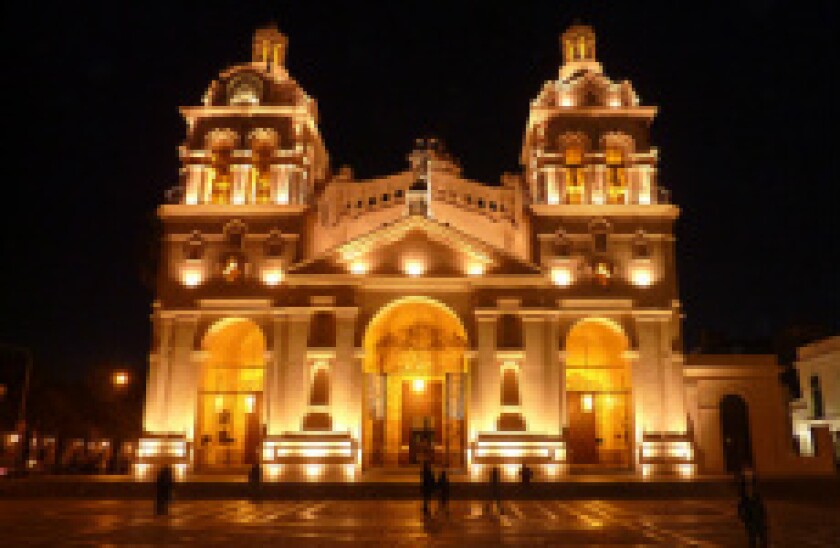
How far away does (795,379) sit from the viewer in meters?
51.7

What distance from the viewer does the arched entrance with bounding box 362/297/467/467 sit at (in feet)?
106

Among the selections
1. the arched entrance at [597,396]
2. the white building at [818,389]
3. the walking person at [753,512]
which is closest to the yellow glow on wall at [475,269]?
the arched entrance at [597,396]

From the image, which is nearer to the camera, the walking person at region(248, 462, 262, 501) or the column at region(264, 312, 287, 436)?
the walking person at region(248, 462, 262, 501)

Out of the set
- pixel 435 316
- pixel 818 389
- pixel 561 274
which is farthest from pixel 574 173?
pixel 818 389

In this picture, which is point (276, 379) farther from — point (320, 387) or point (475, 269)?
point (475, 269)

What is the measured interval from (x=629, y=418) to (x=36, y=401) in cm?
3272

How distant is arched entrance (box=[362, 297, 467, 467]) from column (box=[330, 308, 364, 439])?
1.77 m

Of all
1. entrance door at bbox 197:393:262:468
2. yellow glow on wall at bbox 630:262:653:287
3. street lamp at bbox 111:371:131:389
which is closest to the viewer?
street lamp at bbox 111:371:131:389

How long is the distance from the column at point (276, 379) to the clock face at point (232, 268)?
263cm

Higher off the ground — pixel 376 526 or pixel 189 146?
pixel 189 146

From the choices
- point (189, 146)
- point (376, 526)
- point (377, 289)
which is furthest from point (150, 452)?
point (376, 526)

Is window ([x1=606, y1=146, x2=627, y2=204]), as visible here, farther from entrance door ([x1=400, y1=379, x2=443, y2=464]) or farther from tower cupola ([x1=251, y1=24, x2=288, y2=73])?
tower cupola ([x1=251, y1=24, x2=288, y2=73])

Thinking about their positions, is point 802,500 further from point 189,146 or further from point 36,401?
point 36,401

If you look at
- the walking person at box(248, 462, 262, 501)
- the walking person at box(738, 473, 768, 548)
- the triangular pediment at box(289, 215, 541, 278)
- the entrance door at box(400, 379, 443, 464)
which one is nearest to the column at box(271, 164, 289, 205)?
the triangular pediment at box(289, 215, 541, 278)
